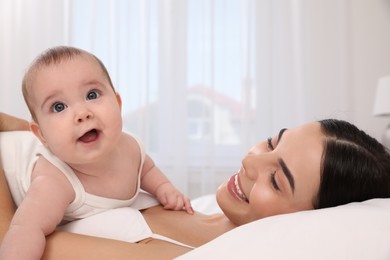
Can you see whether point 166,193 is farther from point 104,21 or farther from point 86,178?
point 104,21

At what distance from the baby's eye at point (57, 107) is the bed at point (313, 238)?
0.48 m

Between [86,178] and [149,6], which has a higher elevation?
[149,6]

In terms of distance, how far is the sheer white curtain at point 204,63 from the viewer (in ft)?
11.5

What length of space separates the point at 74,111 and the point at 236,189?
0.48 m

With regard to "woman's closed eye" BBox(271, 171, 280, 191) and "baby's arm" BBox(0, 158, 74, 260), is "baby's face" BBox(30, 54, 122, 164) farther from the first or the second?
"woman's closed eye" BBox(271, 171, 280, 191)

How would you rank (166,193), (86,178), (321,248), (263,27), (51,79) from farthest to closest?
(263,27) → (166,193) → (86,178) → (51,79) → (321,248)

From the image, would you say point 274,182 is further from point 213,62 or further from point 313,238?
point 213,62

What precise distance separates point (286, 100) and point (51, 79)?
2790mm

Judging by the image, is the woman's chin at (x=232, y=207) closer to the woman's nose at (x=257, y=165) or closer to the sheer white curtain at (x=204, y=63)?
the woman's nose at (x=257, y=165)

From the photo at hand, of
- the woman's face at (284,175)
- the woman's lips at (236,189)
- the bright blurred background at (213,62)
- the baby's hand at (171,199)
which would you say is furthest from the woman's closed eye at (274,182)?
the bright blurred background at (213,62)

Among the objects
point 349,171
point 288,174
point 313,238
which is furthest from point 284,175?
point 313,238

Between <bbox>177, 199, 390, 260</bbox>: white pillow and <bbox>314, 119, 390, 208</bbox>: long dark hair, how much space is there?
16 centimetres

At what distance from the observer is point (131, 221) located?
3.34 ft

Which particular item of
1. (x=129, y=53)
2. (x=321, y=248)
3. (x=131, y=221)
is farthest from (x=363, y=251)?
(x=129, y=53)
